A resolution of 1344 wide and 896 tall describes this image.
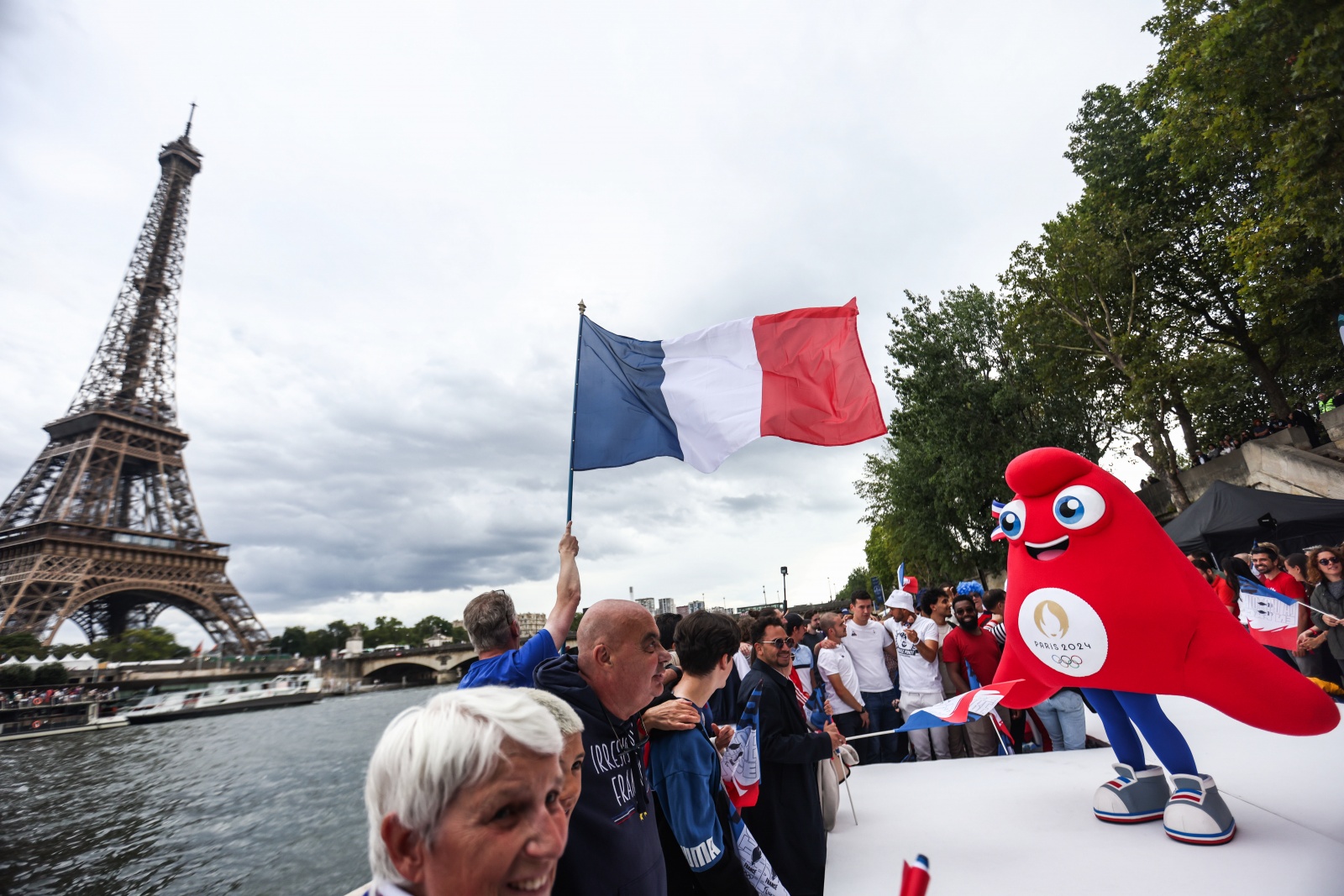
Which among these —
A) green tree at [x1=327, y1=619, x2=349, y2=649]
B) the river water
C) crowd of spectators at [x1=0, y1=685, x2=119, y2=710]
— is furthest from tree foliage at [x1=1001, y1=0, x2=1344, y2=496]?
green tree at [x1=327, y1=619, x2=349, y2=649]

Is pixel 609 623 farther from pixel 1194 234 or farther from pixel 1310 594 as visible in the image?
pixel 1194 234

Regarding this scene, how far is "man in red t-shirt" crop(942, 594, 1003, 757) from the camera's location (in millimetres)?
5902

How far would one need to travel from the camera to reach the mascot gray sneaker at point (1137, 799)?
126 inches

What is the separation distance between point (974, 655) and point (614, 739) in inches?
195

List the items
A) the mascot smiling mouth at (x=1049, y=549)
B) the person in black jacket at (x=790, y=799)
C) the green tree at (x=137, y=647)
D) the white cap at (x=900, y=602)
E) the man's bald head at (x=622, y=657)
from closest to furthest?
the man's bald head at (x=622, y=657) < the person in black jacket at (x=790, y=799) < the mascot smiling mouth at (x=1049, y=549) < the white cap at (x=900, y=602) < the green tree at (x=137, y=647)

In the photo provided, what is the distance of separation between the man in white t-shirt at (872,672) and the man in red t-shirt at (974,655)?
625 millimetres

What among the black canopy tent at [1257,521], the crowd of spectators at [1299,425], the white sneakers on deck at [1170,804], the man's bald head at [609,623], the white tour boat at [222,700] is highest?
the crowd of spectators at [1299,425]

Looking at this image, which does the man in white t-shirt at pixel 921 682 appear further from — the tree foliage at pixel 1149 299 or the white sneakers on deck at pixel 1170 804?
the tree foliage at pixel 1149 299

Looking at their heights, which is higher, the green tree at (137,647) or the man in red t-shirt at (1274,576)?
the man in red t-shirt at (1274,576)

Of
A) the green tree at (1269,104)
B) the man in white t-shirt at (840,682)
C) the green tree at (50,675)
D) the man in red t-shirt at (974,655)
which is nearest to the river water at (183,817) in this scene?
the man in white t-shirt at (840,682)

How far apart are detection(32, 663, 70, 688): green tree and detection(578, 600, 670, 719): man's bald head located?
44.7 meters

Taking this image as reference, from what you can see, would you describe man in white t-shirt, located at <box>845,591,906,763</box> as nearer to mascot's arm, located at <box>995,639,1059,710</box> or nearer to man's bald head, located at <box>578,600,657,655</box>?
mascot's arm, located at <box>995,639,1059,710</box>

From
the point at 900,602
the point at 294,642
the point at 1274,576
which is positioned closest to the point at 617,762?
the point at 900,602

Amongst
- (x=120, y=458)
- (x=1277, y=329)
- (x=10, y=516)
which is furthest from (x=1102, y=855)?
(x=10, y=516)
